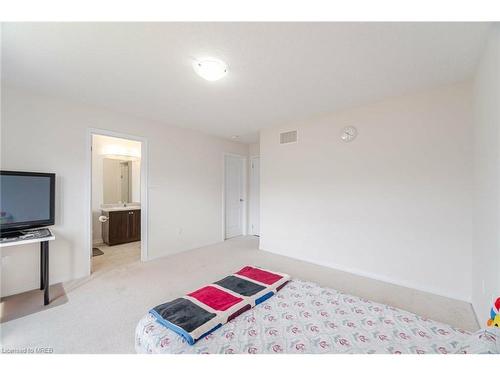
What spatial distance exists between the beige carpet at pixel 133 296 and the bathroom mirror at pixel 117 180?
4.81ft

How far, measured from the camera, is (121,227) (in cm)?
445

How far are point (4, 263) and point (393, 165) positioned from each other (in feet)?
15.7

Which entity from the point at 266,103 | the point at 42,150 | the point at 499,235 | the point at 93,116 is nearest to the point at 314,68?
the point at 266,103

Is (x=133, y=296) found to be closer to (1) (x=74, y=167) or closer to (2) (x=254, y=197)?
(1) (x=74, y=167)

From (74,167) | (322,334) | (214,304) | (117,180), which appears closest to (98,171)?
(117,180)

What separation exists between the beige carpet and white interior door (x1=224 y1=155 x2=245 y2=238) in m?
1.30

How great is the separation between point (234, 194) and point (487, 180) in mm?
4284

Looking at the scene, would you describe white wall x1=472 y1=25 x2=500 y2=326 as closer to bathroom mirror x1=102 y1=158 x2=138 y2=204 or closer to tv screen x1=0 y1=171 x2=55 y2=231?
tv screen x1=0 y1=171 x2=55 y2=231

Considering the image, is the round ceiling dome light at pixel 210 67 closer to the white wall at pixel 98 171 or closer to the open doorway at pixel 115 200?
the open doorway at pixel 115 200

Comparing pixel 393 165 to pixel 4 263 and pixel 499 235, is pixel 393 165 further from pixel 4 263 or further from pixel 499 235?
pixel 4 263

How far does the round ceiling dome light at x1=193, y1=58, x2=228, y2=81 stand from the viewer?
6.13 feet

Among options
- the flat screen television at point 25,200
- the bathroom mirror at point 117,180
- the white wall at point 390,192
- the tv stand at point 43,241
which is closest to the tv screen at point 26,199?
the flat screen television at point 25,200

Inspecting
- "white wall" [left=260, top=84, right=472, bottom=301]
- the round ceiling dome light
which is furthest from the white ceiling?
"white wall" [left=260, top=84, right=472, bottom=301]

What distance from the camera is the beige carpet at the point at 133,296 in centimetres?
171
